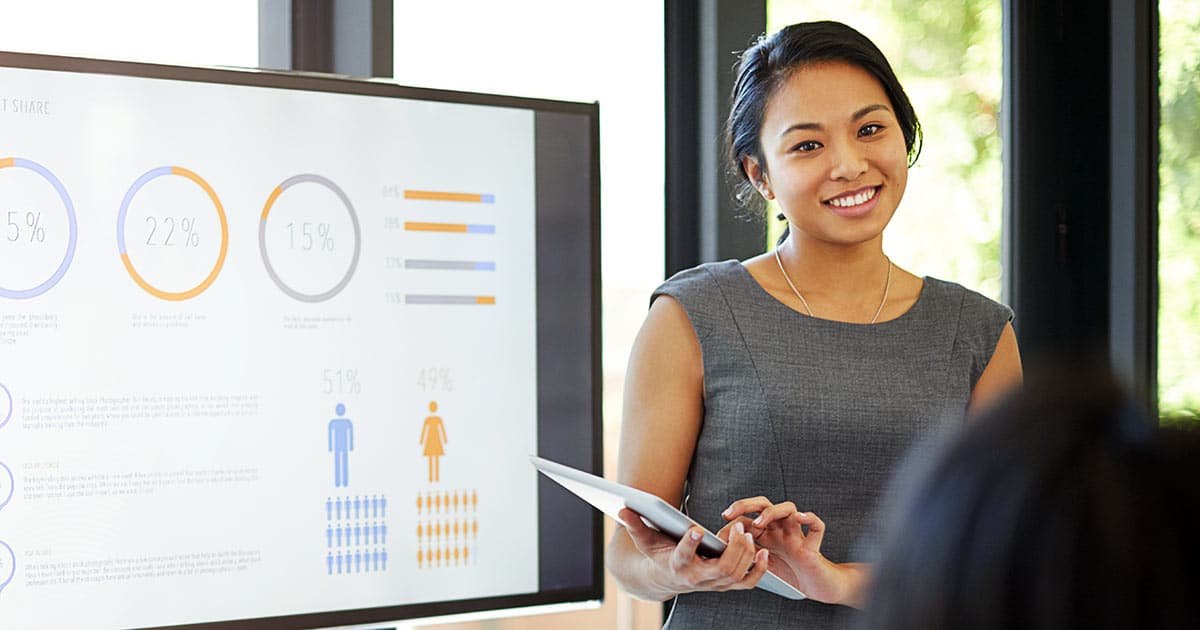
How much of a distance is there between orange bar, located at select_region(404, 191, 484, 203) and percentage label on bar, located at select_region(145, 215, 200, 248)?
33 cm

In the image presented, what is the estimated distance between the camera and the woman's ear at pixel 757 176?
1.80 m

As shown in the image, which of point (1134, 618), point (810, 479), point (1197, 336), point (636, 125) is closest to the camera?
point (1134, 618)

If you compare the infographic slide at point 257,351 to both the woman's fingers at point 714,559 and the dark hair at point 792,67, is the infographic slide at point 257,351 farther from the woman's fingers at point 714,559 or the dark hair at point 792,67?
the woman's fingers at point 714,559

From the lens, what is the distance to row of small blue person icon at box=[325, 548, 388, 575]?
1780 mm

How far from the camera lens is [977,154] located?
2.86 meters

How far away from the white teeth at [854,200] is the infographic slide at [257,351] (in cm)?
51

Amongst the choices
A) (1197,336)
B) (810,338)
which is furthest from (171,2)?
(1197,336)

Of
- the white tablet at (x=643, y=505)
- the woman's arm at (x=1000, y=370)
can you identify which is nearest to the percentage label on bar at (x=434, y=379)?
the white tablet at (x=643, y=505)

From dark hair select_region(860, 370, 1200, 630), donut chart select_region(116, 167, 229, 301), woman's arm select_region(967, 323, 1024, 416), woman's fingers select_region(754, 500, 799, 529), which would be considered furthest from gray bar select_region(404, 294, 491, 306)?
dark hair select_region(860, 370, 1200, 630)

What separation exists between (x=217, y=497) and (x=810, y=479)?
84cm

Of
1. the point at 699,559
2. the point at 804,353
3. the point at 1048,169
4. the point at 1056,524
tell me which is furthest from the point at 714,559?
the point at 1048,169

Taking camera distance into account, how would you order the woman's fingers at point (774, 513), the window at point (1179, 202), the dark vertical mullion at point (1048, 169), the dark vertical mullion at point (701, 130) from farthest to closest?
the dark vertical mullion at point (1048, 169) → the window at point (1179, 202) → the dark vertical mullion at point (701, 130) → the woman's fingers at point (774, 513)

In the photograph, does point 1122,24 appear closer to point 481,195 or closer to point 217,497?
point 481,195

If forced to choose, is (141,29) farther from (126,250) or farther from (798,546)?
(798,546)
